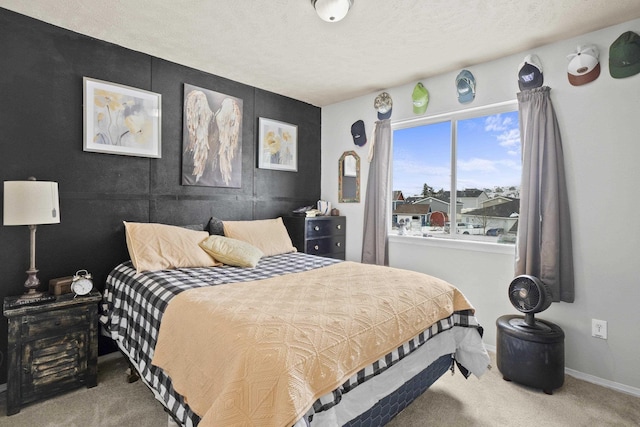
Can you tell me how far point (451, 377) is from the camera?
94.7 inches

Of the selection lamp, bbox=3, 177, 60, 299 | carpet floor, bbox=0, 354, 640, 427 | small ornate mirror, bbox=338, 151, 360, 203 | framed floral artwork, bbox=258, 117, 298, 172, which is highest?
framed floral artwork, bbox=258, 117, 298, 172

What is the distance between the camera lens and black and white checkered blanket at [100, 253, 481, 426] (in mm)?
1466

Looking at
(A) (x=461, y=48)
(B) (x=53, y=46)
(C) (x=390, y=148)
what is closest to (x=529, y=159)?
(A) (x=461, y=48)

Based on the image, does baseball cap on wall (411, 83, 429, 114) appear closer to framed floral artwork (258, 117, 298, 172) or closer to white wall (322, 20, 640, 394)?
white wall (322, 20, 640, 394)

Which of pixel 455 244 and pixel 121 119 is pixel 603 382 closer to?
pixel 455 244

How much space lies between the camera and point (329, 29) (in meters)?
2.40

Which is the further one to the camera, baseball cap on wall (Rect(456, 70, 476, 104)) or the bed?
baseball cap on wall (Rect(456, 70, 476, 104))

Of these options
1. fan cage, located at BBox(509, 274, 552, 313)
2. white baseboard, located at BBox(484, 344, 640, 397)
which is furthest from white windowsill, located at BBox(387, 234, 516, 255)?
white baseboard, located at BBox(484, 344, 640, 397)

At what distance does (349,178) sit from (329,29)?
1.98 m

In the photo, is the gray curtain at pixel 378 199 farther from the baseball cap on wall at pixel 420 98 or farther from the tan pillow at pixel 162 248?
the tan pillow at pixel 162 248

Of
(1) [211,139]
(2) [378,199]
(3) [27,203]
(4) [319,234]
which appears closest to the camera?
(3) [27,203]

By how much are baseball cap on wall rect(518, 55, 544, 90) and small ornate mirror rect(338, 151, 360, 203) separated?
6.08 feet

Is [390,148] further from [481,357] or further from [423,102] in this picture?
[481,357]

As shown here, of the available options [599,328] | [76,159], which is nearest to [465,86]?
[599,328]
